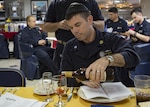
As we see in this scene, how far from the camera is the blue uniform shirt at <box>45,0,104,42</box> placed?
9.07ft

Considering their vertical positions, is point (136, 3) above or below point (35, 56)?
above

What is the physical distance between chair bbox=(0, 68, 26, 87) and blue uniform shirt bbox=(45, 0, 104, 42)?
81 cm

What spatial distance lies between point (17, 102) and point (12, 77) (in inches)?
25.4

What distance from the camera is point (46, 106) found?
5.34ft

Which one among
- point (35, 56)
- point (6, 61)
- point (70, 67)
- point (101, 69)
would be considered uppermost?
point (101, 69)

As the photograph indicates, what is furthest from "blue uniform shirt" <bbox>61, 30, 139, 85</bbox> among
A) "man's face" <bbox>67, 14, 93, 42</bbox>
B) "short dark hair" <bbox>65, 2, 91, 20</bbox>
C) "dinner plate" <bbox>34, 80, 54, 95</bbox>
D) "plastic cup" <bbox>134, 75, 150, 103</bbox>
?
"plastic cup" <bbox>134, 75, 150, 103</bbox>

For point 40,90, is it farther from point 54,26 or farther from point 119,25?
point 119,25

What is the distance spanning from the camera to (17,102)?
163 cm

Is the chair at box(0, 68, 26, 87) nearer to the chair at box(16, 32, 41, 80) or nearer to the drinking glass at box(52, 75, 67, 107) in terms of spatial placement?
the drinking glass at box(52, 75, 67, 107)

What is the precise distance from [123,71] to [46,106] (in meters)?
0.86

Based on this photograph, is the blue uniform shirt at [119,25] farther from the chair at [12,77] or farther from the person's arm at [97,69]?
the person's arm at [97,69]

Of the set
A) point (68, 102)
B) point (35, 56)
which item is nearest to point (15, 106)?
point (68, 102)

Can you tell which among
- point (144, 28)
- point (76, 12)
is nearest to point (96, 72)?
point (76, 12)

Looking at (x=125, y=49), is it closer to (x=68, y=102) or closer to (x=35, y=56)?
(x=68, y=102)
